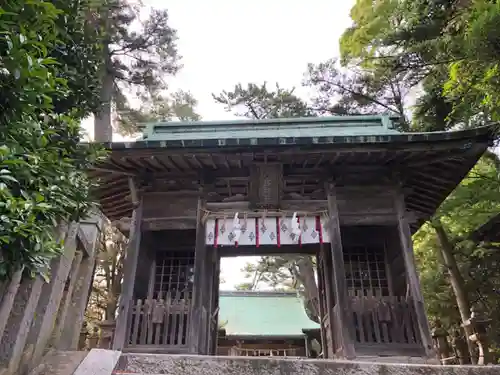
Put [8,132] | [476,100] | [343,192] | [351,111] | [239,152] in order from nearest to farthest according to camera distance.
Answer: [8,132] → [476,100] → [239,152] → [343,192] → [351,111]

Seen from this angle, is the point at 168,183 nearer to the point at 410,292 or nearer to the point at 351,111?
the point at 410,292

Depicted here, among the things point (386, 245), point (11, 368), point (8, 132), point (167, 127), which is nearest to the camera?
point (11, 368)

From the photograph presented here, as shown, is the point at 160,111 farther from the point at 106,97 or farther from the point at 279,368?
the point at 279,368

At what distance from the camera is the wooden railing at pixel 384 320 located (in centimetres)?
702

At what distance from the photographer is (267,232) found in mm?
7797

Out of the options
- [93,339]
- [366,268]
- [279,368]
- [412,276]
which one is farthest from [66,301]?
[93,339]

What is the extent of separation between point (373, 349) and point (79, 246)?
5412mm

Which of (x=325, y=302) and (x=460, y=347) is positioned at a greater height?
(x=325, y=302)

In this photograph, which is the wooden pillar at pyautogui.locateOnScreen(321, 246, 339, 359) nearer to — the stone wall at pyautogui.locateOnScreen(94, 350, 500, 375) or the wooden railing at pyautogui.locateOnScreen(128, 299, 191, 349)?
the wooden railing at pyautogui.locateOnScreen(128, 299, 191, 349)

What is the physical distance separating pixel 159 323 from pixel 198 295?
95 cm

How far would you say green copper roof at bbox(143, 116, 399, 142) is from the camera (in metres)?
9.76

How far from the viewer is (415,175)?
8.47m

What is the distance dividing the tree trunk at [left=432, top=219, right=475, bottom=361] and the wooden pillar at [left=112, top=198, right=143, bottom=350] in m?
8.28

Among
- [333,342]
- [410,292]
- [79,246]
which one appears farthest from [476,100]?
[79,246]
